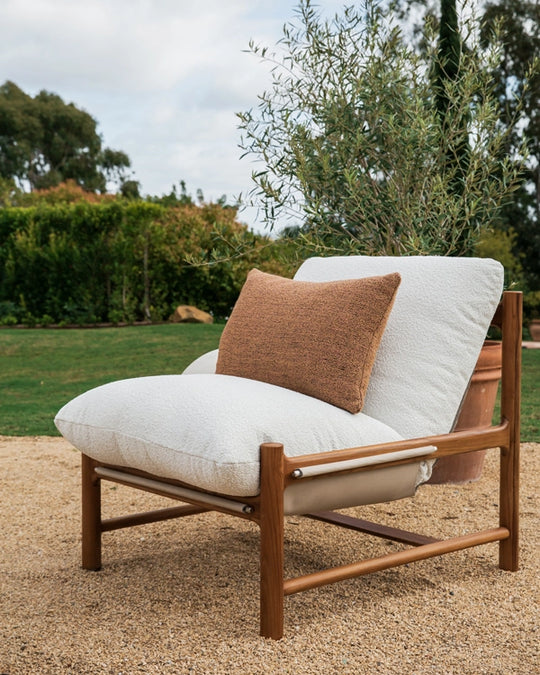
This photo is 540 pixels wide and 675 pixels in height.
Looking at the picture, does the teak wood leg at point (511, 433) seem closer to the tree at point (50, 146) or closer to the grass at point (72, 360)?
the grass at point (72, 360)

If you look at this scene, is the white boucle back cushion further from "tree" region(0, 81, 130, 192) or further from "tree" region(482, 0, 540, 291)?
"tree" region(0, 81, 130, 192)

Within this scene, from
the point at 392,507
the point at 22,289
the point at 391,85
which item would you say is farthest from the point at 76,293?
the point at 392,507

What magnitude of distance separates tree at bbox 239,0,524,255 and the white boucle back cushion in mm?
1434

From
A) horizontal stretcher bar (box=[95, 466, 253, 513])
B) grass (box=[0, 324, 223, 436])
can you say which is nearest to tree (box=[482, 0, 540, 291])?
grass (box=[0, 324, 223, 436])

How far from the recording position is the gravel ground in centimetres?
199

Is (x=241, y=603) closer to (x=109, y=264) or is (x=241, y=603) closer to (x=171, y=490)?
(x=171, y=490)

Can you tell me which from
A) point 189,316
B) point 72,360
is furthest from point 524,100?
point 72,360

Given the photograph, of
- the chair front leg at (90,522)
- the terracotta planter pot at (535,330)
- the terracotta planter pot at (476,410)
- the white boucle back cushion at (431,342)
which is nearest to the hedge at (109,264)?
the terracotta planter pot at (535,330)

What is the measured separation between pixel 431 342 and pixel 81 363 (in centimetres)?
653

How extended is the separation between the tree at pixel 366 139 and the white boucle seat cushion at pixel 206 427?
6.37 feet

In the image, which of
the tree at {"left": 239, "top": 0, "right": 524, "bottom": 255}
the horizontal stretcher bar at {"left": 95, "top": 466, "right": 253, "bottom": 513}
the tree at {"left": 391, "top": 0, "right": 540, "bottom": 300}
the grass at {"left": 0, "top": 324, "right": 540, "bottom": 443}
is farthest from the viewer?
the tree at {"left": 391, "top": 0, "right": 540, "bottom": 300}

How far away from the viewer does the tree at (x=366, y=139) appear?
4.27m

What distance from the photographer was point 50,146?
32.7m

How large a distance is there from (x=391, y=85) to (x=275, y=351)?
236cm
